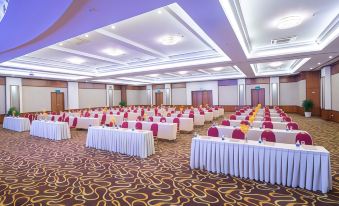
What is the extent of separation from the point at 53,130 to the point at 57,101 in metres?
9.90

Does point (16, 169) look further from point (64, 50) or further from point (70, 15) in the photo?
point (64, 50)

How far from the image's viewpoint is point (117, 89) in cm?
2430

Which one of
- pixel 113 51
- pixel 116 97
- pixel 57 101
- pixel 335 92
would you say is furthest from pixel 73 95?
pixel 335 92

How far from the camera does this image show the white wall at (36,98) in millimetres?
15273

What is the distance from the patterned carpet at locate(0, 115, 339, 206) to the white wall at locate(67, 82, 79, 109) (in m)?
12.5

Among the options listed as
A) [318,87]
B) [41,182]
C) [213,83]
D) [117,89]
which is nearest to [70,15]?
[41,182]

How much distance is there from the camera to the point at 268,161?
156 inches

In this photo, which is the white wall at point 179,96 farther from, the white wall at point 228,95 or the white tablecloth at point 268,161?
the white tablecloth at point 268,161

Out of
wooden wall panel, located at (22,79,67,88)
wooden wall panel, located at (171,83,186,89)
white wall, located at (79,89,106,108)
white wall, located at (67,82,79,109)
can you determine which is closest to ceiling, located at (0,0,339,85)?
wooden wall panel, located at (22,79,67,88)

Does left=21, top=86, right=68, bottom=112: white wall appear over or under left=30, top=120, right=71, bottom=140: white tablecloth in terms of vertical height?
over

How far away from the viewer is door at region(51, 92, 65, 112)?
56.2 feet

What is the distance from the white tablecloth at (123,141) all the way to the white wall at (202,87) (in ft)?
53.8

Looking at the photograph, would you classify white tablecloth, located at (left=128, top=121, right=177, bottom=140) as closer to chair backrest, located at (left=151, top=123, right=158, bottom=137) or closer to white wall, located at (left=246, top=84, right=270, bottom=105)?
chair backrest, located at (left=151, top=123, right=158, bottom=137)

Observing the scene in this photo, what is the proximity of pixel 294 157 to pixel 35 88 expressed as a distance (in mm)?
17589
